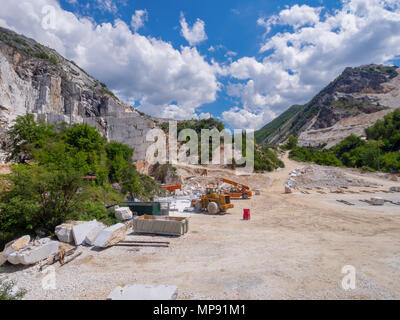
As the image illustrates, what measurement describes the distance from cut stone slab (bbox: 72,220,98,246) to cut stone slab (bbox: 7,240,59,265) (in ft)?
2.64

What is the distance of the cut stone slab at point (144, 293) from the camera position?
14.1 ft

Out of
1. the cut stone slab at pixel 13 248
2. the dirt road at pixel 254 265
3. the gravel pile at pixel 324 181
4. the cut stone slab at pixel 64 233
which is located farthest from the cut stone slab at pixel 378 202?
the cut stone slab at pixel 13 248

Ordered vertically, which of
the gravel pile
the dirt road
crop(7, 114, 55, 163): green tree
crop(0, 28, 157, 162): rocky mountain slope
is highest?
crop(0, 28, 157, 162): rocky mountain slope

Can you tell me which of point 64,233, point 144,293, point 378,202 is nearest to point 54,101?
point 64,233

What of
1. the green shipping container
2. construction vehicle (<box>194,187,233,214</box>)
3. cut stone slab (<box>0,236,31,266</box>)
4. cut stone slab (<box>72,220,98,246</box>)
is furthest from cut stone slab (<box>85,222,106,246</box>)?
construction vehicle (<box>194,187,233,214</box>)

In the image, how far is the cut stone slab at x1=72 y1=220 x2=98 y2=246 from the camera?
26.3 ft

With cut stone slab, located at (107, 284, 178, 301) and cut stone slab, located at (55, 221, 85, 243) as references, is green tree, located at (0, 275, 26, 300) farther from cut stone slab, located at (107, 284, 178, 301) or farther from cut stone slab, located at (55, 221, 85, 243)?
cut stone slab, located at (55, 221, 85, 243)

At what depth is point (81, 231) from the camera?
8.26m

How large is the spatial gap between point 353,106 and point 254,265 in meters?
108

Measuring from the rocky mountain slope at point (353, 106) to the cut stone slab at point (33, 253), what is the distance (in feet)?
283

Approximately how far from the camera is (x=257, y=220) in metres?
12.5

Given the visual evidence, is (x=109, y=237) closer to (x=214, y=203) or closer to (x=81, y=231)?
(x=81, y=231)

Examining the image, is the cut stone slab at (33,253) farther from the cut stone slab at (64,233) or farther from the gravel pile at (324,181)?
the gravel pile at (324,181)
